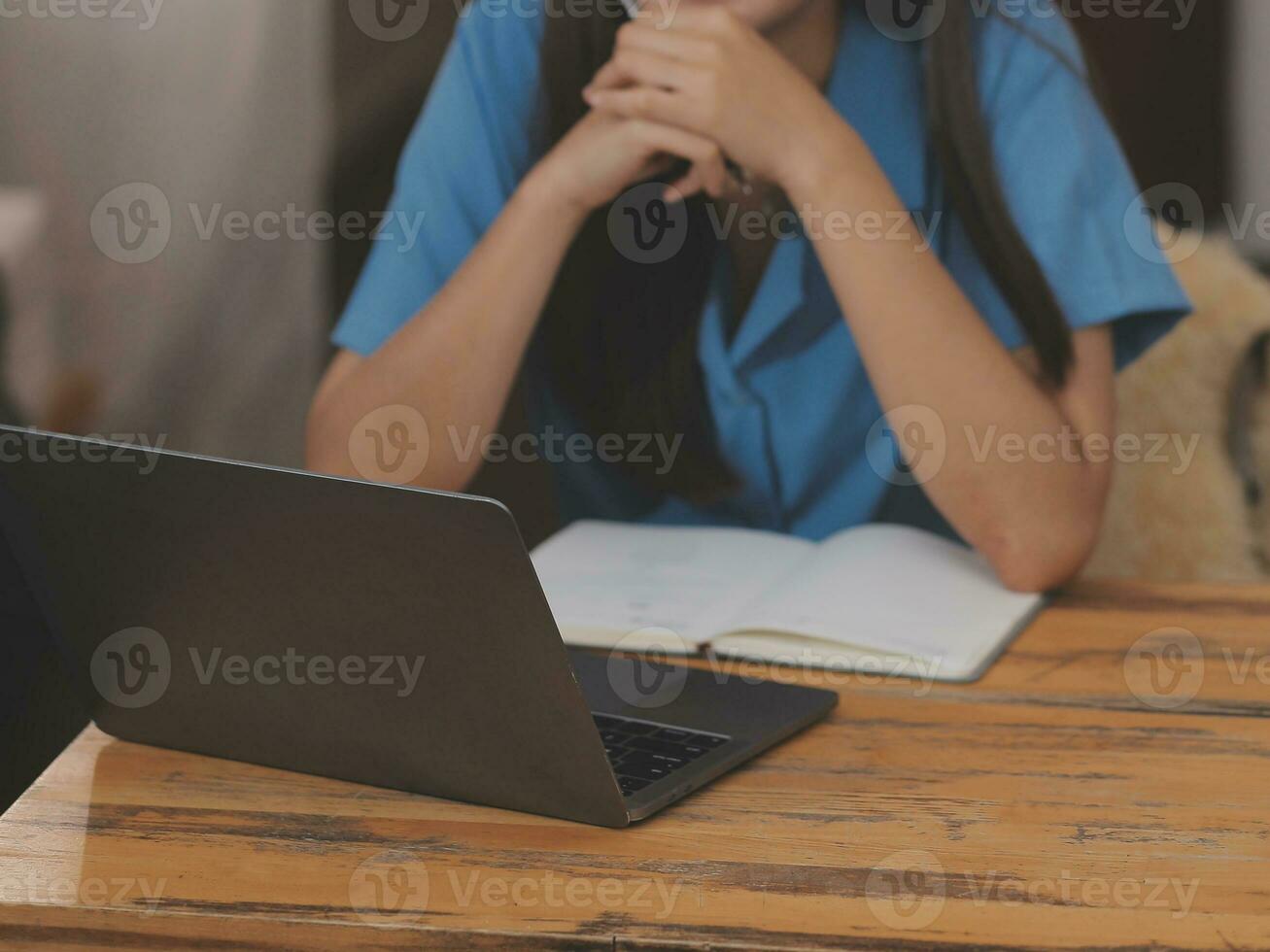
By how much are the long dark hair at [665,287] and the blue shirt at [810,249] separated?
1 centimetres

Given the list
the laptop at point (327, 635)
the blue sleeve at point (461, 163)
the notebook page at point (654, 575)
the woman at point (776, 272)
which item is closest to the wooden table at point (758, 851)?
the laptop at point (327, 635)

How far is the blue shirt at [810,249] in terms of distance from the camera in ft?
4.58

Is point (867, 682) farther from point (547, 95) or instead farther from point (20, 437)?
point (547, 95)

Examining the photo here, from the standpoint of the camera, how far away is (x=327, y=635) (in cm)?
75

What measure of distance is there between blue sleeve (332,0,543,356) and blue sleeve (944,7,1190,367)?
1.58ft

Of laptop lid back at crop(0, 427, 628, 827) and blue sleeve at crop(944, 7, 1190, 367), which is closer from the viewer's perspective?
laptop lid back at crop(0, 427, 628, 827)

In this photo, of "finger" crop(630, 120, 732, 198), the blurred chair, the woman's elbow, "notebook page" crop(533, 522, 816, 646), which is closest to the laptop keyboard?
"notebook page" crop(533, 522, 816, 646)

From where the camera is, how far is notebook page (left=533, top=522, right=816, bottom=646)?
1075 millimetres

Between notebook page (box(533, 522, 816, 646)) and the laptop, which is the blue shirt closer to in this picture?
notebook page (box(533, 522, 816, 646))

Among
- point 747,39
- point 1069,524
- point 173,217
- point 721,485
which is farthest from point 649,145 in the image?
point 173,217

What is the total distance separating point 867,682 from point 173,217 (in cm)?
113

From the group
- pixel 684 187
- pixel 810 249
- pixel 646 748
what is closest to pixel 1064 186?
pixel 810 249

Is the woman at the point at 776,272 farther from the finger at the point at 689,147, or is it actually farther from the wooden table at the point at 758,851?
the wooden table at the point at 758,851

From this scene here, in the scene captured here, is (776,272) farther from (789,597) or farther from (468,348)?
(789,597)
